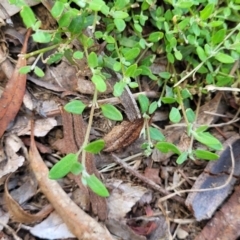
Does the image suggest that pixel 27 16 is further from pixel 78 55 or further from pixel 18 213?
pixel 18 213

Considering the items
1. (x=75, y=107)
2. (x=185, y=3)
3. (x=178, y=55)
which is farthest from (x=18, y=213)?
(x=185, y=3)

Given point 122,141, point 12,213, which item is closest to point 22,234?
point 12,213

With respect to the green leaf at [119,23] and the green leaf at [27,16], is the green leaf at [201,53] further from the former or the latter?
the green leaf at [27,16]

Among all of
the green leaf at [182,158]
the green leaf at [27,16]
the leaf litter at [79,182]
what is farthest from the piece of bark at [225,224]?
the green leaf at [27,16]

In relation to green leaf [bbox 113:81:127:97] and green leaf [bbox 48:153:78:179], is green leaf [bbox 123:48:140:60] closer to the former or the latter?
green leaf [bbox 113:81:127:97]

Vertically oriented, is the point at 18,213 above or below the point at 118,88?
below

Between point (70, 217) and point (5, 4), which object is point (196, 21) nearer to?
point (5, 4)

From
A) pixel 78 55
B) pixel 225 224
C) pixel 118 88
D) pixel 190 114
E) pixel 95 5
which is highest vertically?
pixel 95 5
